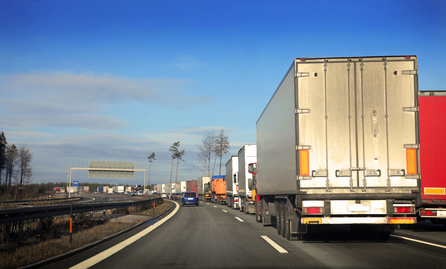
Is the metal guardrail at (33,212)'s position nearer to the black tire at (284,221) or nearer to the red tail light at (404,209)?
the black tire at (284,221)

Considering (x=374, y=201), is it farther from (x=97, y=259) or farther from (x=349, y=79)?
(x=97, y=259)

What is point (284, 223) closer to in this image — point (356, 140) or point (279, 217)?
point (279, 217)

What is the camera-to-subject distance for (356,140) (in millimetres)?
10023

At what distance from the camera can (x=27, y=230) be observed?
12.3 metres

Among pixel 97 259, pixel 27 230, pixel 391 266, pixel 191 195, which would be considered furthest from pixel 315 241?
pixel 191 195

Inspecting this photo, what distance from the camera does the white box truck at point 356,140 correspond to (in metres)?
9.93

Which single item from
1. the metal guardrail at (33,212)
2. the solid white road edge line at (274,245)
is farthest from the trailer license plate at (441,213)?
the metal guardrail at (33,212)

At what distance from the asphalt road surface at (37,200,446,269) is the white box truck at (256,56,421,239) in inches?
35.1

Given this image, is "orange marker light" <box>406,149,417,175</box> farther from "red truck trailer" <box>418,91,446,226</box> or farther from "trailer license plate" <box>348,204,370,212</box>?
"red truck trailer" <box>418,91,446,226</box>

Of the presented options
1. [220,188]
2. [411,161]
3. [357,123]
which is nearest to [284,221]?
[357,123]

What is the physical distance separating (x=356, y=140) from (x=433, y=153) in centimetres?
513

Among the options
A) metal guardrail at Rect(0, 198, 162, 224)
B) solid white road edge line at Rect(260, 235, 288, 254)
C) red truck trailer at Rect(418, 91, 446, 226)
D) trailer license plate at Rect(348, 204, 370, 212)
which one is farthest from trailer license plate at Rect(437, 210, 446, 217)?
metal guardrail at Rect(0, 198, 162, 224)

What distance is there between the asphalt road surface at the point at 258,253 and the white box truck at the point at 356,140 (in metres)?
0.89

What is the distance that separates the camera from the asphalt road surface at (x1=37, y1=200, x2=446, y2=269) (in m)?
7.95
